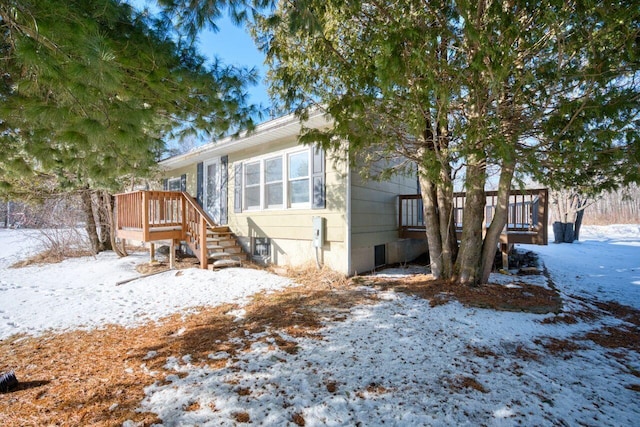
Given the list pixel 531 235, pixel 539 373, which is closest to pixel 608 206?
pixel 531 235

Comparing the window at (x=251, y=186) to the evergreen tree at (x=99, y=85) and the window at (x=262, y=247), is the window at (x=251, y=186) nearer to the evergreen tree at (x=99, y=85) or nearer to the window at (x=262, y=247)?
the window at (x=262, y=247)

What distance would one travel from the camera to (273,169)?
7.87 m

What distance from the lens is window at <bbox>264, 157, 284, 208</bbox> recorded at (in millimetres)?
7770

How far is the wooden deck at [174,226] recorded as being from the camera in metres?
6.96

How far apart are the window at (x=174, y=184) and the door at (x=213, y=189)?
7.35ft

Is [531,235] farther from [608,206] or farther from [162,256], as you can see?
[608,206]

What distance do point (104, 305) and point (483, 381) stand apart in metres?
5.44

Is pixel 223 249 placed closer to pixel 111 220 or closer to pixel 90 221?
pixel 111 220

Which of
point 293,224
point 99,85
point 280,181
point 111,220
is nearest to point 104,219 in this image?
point 111,220

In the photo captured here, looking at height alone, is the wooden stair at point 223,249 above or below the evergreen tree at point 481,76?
below

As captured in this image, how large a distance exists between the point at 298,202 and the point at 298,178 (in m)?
0.61

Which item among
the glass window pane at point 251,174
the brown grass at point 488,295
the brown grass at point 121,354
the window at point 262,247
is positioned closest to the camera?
the brown grass at point 121,354

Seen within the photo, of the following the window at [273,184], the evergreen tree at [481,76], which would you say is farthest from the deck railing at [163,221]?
the evergreen tree at [481,76]

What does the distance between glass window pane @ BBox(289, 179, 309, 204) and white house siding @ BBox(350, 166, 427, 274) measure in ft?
4.47
